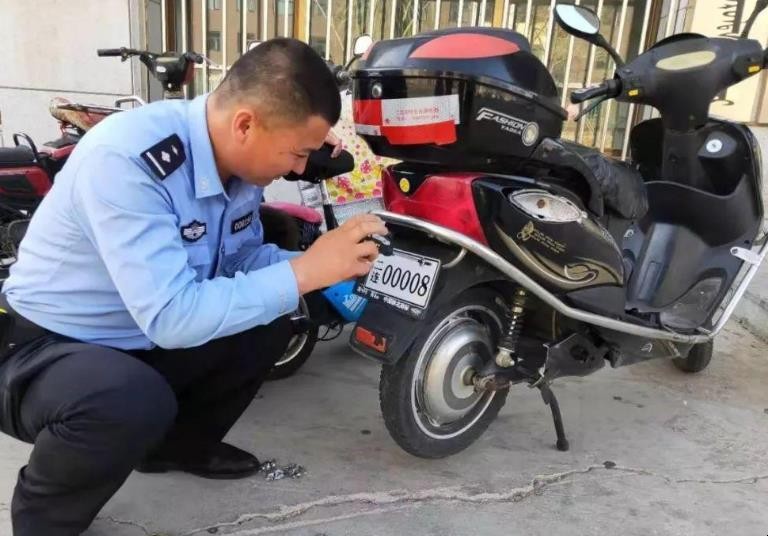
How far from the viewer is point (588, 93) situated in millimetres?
2047

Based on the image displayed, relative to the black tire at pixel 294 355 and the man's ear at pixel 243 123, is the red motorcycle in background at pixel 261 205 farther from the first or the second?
the man's ear at pixel 243 123

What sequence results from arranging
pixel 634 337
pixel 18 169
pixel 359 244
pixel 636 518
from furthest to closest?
pixel 18 169 < pixel 634 337 < pixel 636 518 < pixel 359 244

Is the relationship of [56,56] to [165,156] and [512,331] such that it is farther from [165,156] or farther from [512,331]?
[512,331]

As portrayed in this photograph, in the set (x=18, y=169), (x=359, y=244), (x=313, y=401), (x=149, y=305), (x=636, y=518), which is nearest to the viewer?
(x=149, y=305)

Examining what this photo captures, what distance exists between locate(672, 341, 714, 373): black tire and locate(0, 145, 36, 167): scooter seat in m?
2.86

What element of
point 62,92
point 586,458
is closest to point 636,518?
point 586,458

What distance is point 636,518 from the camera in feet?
5.93

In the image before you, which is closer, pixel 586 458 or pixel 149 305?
pixel 149 305

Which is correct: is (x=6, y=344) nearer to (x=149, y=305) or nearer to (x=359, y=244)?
(x=149, y=305)

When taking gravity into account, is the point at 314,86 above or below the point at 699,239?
above

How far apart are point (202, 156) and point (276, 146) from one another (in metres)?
0.19

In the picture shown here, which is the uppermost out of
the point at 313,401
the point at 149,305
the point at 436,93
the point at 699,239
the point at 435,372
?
the point at 436,93

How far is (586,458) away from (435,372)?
0.67 metres

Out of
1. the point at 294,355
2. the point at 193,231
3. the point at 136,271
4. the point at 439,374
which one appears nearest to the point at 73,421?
the point at 136,271
